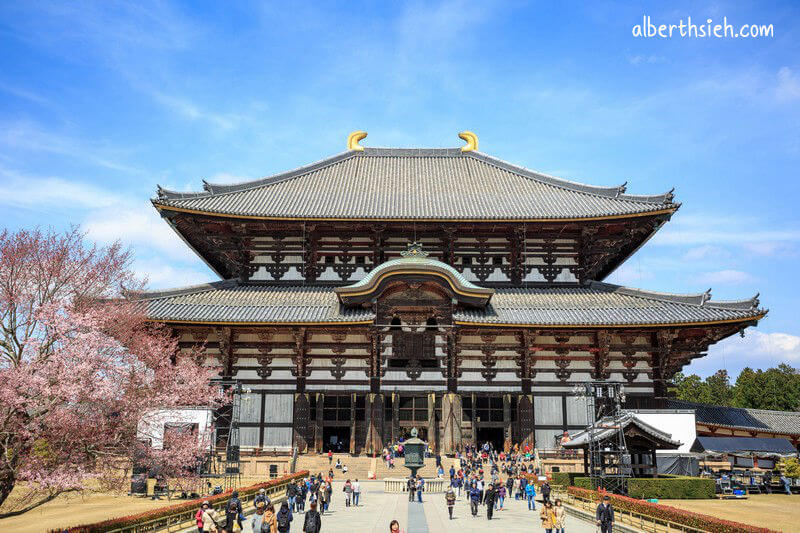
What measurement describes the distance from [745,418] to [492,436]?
67.3 ft

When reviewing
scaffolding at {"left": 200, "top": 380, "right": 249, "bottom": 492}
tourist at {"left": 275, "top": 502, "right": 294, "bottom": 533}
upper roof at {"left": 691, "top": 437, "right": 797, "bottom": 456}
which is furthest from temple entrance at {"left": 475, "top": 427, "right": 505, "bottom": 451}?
tourist at {"left": 275, "top": 502, "right": 294, "bottom": 533}

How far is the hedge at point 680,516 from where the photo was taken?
18.1 meters

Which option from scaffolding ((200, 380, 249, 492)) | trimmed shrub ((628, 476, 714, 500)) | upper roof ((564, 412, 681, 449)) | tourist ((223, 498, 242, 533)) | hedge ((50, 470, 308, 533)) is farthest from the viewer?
scaffolding ((200, 380, 249, 492))

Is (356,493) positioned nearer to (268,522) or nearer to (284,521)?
(284,521)

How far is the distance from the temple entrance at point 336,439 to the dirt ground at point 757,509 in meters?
19.2

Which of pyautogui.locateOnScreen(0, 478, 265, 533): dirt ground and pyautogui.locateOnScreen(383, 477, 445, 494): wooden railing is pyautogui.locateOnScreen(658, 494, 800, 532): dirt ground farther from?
pyautogui.locateOnScreen(0, 478, 265, 533): dirt ground

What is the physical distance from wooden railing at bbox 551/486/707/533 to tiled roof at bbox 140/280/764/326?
38.5 ft

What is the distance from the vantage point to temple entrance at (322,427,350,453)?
1590 inches

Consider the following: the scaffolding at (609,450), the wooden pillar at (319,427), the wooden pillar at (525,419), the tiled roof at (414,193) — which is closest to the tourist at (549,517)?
the scaffolding at (609,450)

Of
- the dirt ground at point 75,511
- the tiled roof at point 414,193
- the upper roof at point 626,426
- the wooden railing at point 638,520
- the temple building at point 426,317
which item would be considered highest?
the tiled roof at point 414,193

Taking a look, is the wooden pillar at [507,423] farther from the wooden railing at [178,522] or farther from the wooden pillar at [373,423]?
the wooden railing at [178,522]

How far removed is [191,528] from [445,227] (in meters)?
26.0

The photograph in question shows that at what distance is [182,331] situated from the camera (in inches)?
1532

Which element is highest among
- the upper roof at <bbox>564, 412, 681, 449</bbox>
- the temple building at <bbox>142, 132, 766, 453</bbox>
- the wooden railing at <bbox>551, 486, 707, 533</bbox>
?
the temple building at <bbox>142, 132, 766, 453</bbox>
